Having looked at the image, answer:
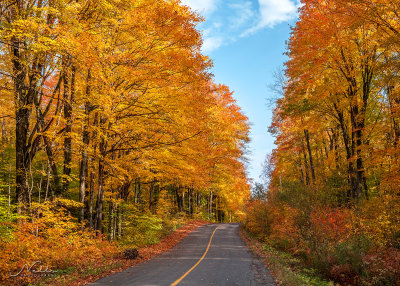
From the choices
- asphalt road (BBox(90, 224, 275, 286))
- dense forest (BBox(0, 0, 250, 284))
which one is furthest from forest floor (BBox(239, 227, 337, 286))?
dense forest (BBox(0, 0, 250, 284))

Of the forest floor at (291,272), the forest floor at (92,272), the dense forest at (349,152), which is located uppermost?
the dense forest at (349,152)

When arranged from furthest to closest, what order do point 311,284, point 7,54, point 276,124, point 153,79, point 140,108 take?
point 276,124, point 140,108, point 7,54, point 153,79, point 311,284

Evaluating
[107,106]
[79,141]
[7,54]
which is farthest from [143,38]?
[7,54]

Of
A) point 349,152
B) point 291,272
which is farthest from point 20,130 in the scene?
point 349,152

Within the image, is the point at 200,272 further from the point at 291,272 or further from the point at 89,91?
the point at 89,91

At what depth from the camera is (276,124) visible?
30.6 m

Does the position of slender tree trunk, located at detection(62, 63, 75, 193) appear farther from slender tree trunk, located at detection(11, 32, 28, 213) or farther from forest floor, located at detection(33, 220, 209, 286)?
forest floor, located at detection(33, 220, 209, 286)

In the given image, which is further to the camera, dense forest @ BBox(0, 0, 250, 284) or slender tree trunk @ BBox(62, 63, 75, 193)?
slender tree trunk @ BBox(62, 63, 75, 193)

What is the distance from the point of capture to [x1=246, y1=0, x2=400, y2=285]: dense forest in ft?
31.4

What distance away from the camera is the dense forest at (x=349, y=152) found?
958 centimetres

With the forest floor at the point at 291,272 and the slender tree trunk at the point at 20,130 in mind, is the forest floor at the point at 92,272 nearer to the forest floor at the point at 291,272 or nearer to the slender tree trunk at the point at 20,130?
the slender tree trunk at the point at 20,130

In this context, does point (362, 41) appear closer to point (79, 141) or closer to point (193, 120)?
point (193, 120)

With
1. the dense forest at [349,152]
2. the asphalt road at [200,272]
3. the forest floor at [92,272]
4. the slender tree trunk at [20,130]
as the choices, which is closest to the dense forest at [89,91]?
the slender tree trunk at [20,130]

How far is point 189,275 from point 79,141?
24.8 ft
